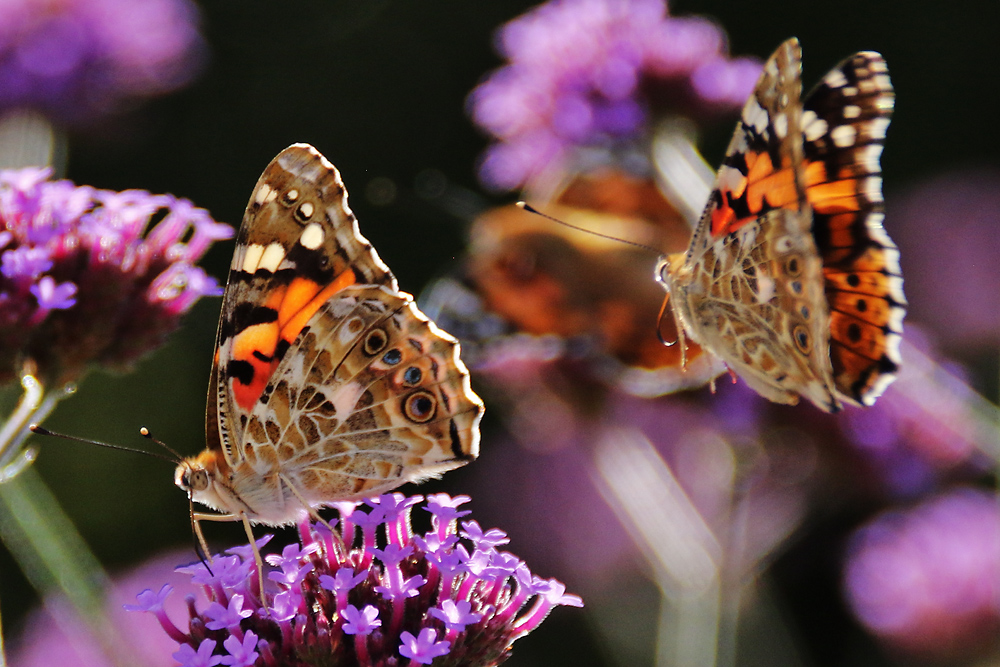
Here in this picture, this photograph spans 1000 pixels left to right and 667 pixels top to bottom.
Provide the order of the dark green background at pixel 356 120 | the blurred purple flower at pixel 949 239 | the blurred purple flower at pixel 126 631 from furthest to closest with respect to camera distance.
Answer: the blurred purple flower at pixel 949 239
the dark green background at pixel 356 120
the blurred purple flower at pixel 126 631

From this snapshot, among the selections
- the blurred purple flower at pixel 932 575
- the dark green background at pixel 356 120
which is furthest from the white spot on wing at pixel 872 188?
the dark green background at pixel 356 120

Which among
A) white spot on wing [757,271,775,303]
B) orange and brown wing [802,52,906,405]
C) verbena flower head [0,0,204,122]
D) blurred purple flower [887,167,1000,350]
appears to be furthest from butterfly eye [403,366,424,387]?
blurred purple flower [887,167,1000,350]

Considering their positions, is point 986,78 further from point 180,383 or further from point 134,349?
point 134,349

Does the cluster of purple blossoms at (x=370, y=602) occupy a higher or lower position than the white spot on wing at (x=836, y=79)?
lower

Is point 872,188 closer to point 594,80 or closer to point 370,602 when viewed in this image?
point 370,602

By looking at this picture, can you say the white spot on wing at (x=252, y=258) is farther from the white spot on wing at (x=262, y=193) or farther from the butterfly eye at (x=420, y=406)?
the butterfly eye at (x=420, y=406)

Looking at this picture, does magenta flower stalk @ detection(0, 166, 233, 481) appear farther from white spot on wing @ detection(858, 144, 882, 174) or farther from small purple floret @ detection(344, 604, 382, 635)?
white spot on wing @ detection(858, 144, 882, 174)

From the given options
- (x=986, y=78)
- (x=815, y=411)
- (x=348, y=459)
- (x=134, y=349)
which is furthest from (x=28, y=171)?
(x=986, y=78)
